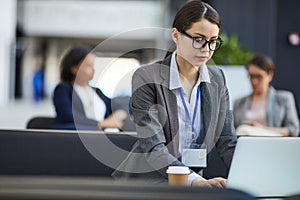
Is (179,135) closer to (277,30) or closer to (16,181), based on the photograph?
(16,181)

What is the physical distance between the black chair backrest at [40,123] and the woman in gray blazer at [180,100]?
208 centimetres

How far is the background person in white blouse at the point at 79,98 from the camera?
4.24 m

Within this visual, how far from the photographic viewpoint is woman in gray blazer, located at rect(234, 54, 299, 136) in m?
5.01

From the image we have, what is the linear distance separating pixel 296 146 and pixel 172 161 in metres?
0.44

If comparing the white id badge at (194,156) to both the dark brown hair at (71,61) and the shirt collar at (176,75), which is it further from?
the dark brown hair at (71,61)

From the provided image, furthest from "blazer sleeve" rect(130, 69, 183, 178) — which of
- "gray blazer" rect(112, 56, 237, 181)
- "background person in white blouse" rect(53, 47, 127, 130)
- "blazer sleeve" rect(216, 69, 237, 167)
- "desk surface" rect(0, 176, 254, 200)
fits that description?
"background person in white blouse" rect(53, 47, 127, 130)

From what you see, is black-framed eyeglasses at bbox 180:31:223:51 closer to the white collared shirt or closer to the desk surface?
the desk surface

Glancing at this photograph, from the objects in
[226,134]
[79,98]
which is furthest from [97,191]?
[79,98]

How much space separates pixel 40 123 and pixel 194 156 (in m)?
→ 2.29

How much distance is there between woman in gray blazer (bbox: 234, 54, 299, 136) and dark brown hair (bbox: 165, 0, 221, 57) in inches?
110

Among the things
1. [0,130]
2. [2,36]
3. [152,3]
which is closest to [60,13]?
[152,3]

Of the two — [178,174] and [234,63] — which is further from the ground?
[178,174]

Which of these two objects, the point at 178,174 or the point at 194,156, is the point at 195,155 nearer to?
the point at 194,156

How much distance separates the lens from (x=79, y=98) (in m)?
4.47
